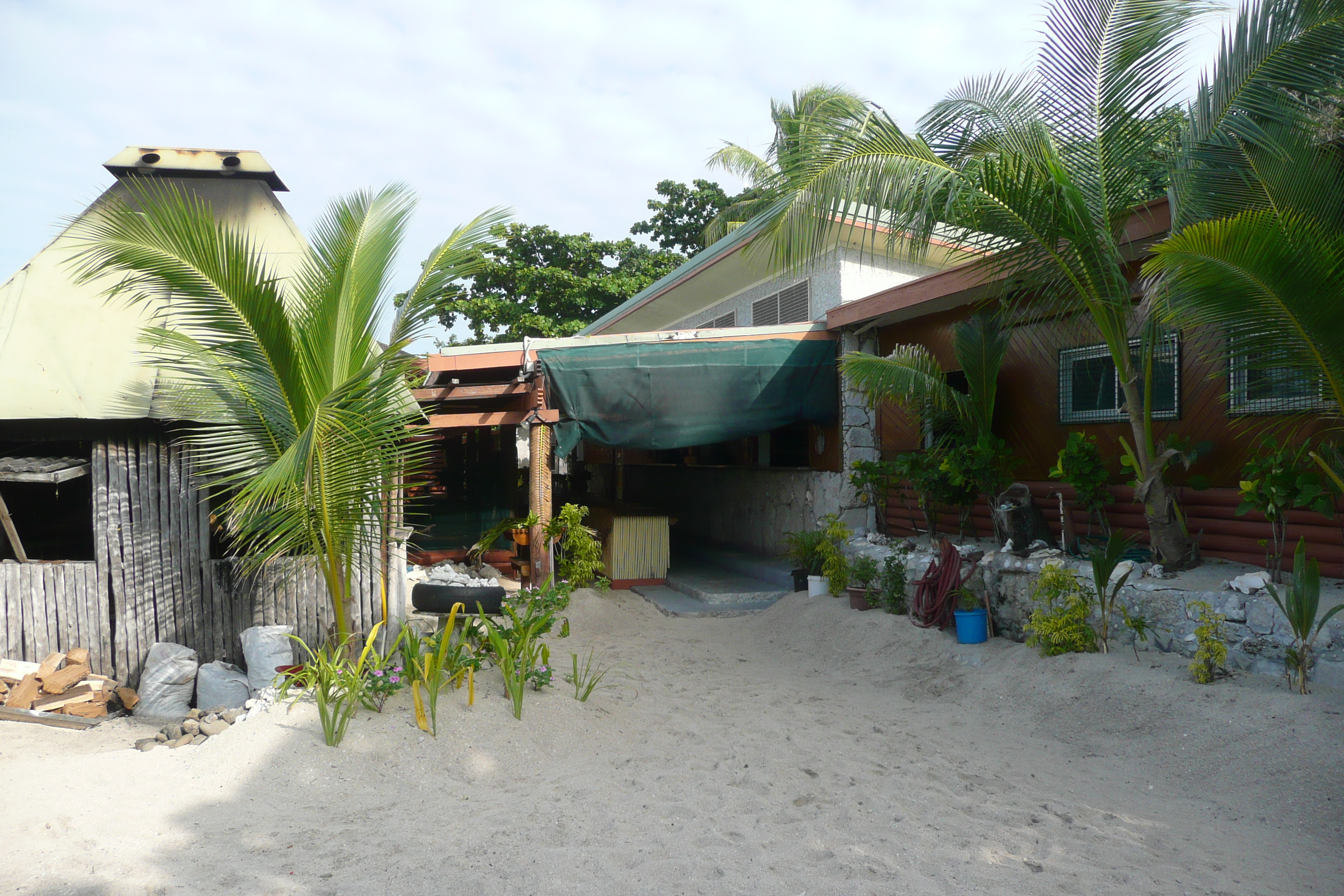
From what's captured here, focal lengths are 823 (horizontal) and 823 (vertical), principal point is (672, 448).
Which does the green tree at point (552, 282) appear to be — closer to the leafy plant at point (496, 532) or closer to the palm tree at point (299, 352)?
the leafy plant at point (496, 532)

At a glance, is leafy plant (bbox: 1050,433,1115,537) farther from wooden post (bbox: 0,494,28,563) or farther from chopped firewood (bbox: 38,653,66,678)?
wooden post (bbox: 0,494,28,563)

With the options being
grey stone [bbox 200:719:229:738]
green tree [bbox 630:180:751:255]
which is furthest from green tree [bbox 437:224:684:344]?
grey stone [bbox 200:719:229:738]

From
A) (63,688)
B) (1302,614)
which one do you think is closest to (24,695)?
(63,688)

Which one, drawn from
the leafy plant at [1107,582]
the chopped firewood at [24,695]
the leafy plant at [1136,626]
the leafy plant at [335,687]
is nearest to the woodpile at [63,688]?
the chopped firewood at [24,695]

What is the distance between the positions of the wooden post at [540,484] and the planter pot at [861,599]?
10.6 feet

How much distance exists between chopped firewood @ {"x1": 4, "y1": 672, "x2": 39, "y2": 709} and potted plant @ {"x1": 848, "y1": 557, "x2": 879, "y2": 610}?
6.34 m

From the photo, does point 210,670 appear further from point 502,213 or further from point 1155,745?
point 1155,745

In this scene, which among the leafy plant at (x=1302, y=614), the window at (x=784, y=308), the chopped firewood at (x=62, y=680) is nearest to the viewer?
the leafy plant at (x=1302, y=614)

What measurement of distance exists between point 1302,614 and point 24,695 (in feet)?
25.4

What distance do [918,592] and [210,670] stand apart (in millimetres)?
5385

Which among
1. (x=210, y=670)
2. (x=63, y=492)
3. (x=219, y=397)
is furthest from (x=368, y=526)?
(x=63, y=492)

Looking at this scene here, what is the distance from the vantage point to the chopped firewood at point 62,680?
5.69 m

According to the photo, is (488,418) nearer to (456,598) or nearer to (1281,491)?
(456,598)

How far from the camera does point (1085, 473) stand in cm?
605
